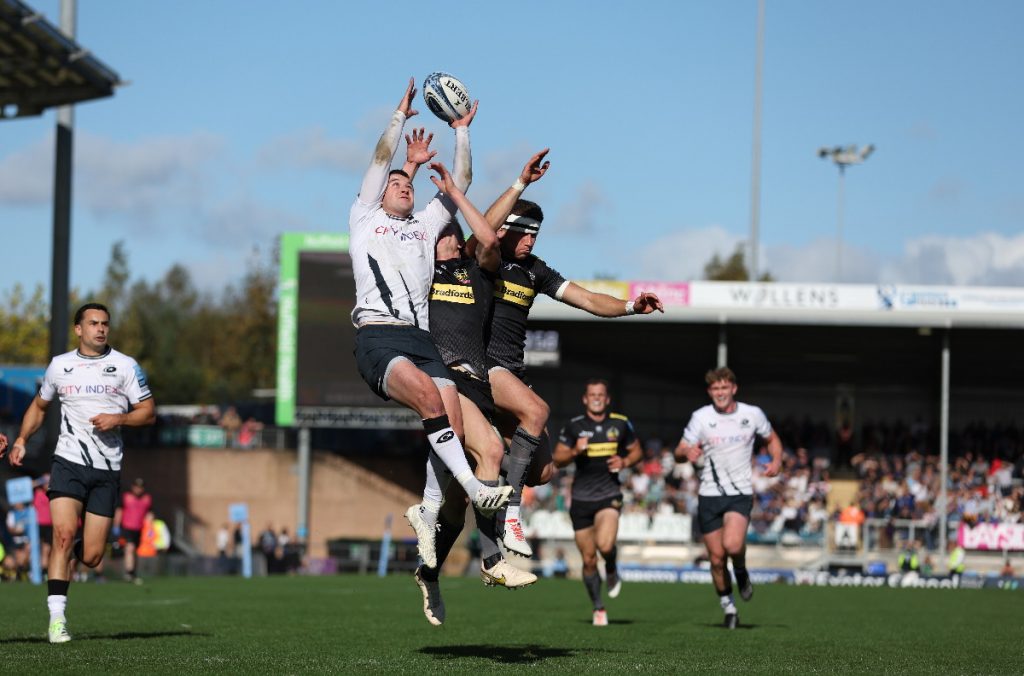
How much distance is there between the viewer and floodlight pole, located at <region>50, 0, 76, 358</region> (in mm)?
33594

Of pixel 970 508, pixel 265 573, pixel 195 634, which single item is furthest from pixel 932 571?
pixel 195 634

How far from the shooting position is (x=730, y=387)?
48.1ft

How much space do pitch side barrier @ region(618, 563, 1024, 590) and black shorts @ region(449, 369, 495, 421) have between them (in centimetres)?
2208

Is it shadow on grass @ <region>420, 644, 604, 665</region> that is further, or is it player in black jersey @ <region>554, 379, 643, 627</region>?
player in black jersey @ <region>554, 379, 643, 627</region>

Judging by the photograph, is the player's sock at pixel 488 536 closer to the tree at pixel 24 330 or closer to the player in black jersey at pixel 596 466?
the player in black jersey at pixel 596 466

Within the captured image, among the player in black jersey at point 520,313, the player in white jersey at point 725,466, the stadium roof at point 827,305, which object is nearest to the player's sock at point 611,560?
the player in white jersey at point 725,466

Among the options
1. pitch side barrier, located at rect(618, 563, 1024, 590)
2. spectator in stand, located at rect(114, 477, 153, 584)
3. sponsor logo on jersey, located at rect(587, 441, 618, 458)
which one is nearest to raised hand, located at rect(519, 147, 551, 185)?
sponsor logo on jersey, located at rect(587, 441, 618, 458)

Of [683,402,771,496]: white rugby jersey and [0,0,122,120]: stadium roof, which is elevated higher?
[0,0,122,120]: stadium roof

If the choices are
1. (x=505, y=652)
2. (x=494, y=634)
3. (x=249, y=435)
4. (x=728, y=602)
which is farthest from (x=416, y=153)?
(x=249, y=435)

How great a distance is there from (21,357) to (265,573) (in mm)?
48181

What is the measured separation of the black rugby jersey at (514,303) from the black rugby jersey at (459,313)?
32cm

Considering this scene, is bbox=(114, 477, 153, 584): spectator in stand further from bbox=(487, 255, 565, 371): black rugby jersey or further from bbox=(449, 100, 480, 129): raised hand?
bbox=(449, 100, 480, 129): raised hand

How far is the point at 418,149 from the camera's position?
10016 mm

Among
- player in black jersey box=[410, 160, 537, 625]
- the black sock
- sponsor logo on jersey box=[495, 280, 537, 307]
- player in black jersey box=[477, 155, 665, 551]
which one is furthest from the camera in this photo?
the black sock
